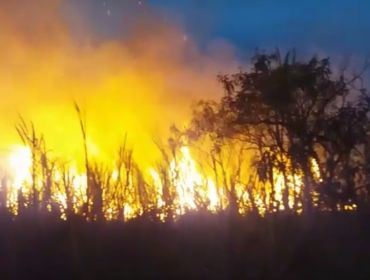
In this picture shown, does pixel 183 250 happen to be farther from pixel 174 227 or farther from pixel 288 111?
pixel 288 111

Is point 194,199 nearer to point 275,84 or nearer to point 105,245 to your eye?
point 105,245

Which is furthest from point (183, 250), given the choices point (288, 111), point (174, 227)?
point (288, 111)

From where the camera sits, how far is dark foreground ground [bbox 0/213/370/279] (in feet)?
34.9

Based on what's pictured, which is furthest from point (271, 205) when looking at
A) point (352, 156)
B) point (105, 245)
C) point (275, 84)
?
point (275, 84)

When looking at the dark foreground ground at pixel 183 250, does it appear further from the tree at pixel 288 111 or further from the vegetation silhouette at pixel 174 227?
the tree at pixel 288 111

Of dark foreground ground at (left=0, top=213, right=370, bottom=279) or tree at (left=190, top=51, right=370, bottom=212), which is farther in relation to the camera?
tree at (left=190, top=51, right=370, bottom=212)

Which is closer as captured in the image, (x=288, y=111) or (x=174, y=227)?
(x=174, y=227)

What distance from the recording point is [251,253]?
1138 cm

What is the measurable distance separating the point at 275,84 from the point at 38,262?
59.1 feet

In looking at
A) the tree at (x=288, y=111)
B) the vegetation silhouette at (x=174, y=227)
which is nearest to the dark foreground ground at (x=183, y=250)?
the vegetation silhouette at (x=174, y=227)

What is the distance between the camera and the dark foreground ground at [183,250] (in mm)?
10641

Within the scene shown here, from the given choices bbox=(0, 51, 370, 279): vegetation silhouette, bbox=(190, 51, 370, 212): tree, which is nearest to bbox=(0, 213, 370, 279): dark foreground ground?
bbox=(0, 51, 370, 279): vegetation silhouette

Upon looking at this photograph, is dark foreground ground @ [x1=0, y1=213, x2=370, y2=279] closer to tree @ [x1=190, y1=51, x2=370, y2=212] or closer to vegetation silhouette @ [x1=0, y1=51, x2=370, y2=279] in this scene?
vegetation silhouette @ [x1=0, y1=51, x2=370, y2=279]

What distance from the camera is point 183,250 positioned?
36.8 ft
